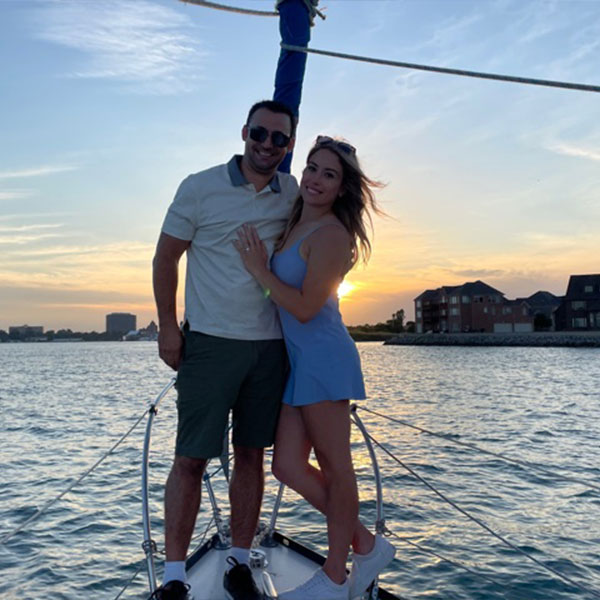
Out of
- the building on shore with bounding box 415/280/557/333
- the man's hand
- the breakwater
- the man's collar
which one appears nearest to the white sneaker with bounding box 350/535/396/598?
the man's hand

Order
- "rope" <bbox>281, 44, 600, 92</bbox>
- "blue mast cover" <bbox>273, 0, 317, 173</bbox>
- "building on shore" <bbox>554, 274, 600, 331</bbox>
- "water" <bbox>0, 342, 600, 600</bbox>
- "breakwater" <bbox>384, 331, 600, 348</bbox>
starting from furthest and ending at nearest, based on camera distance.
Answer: "building on shore" <bbox>554, 274, 600, 331</bbox> → "breakwater" <bbox>384, 331, 600, 348</bbox> → "water" <bbox>0, 342, 600, 600</bbox> → "blue mast cover" <bbox>273, 0, 317, 173</bbox> → "rope" <bbox>281, 44, 600, 92</bbox>

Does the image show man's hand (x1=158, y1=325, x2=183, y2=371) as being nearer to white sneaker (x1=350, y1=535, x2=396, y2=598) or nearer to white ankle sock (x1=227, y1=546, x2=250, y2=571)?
white ankle sock (x1=227, y1=546, x2=250, y2=571)

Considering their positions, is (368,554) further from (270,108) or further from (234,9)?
(234,9)

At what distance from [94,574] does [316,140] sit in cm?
532

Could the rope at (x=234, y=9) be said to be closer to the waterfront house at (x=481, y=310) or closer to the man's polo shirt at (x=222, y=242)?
the man's polo shirt at (x=222, y=242)

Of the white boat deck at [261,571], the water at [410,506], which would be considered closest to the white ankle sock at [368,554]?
the white boat deck at [261,571]

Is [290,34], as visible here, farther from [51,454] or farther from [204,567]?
[51,454]

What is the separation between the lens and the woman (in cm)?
288

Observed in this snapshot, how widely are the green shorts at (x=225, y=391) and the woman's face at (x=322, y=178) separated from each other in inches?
29.3

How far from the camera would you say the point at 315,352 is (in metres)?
2.93

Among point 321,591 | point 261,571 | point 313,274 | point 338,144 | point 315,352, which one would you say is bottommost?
point 261,571

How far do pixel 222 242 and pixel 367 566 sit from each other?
1.75 meters

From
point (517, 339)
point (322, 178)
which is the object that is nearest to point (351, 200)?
point (322, 178)

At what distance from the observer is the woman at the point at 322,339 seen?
113 inches
